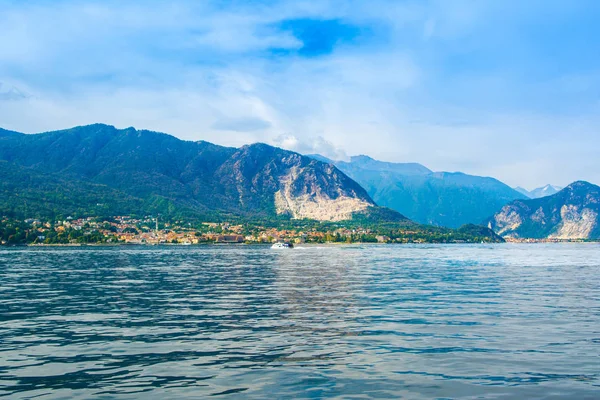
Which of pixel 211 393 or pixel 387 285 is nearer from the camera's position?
pixel 211 393

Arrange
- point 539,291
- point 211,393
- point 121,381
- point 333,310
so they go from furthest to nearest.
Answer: point 539,291 → point 333,310 → point 121,381 → point 211,393

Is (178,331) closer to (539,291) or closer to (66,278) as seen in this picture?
(539,291)

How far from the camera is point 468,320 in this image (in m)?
42.0

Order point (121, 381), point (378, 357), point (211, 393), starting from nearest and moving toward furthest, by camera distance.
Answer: point (211, 393) < point (121, 381) < point (378, 357)

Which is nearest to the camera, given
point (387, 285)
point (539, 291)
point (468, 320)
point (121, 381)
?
point (121, 381)

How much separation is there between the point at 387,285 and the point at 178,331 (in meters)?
39.5

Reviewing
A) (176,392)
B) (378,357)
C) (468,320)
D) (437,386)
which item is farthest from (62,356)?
(468,320)

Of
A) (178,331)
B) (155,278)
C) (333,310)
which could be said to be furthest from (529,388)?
(155,278)

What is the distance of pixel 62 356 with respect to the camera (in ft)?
97.2

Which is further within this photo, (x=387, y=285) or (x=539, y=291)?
(x=387, y=285)

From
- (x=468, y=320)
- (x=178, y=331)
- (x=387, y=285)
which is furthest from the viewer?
(x=387, y=285)

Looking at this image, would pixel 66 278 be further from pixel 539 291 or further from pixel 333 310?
pixel 539 291

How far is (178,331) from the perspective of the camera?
37.2 m

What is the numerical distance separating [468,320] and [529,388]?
1896cm
